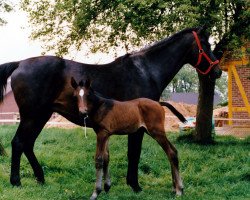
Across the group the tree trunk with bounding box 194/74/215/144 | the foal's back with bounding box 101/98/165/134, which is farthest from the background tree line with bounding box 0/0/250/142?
the foal's back with bounding box 101/98/165/134

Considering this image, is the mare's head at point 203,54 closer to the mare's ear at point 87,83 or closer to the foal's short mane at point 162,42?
the foal's short mane at point 162,42

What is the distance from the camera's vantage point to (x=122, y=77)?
741 cm

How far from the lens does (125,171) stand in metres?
8.79

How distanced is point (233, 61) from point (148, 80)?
34.4 feet

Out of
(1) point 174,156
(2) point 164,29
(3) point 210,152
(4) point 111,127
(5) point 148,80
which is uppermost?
(2) point 164,29

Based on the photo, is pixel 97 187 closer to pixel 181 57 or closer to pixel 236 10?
pixel 181 57

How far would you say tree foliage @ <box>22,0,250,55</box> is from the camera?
10.3 m

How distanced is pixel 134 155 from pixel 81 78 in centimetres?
163

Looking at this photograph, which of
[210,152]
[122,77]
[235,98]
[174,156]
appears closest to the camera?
[174,156]

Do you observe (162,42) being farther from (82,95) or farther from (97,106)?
(82,95)

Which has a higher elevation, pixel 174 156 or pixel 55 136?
pixel 174 156

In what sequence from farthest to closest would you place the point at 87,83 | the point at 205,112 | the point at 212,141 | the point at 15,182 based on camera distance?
the point at 205,112
the point at 212,141
the point at 15,182
the point at 87,83

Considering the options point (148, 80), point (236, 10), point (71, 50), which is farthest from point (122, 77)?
point (71, 50)

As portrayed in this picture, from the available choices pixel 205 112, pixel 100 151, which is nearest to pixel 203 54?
pixel 100 151
